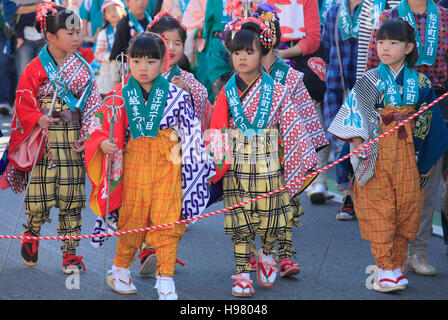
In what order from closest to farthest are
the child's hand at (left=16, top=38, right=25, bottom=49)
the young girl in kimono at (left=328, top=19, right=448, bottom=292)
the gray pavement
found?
the gray pavement
the young girl in kimono at (left=328, top=19, right=448, bottom=292)
the child's hand at (left=16, top=38, right=25, bottom=49)

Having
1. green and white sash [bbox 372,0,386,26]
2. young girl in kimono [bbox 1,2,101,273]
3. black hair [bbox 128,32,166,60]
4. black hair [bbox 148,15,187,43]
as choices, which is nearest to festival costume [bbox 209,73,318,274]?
black hair [bbox 128,32,166,60]

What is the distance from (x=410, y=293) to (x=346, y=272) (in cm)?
60

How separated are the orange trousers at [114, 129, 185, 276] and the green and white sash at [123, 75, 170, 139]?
10cm

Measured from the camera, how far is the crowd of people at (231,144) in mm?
4801

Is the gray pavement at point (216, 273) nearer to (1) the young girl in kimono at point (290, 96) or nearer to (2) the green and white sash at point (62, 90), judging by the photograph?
(1) the young girl in kimono at point (290, 96)

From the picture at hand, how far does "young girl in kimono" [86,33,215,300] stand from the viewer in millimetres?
4746

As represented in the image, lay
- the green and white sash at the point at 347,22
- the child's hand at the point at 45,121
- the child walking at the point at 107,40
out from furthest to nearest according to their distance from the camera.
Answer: the child walking at the point at 107,40, the green and white sash at the point at 347,22, the child's hand at the point at 45,121

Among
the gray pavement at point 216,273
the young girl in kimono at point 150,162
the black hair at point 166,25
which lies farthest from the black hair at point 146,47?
the gray pavement at point 216,273

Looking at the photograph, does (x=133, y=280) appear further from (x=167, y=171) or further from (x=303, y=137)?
(x=303, y=137)

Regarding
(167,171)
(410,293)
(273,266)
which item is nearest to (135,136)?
(167,171)

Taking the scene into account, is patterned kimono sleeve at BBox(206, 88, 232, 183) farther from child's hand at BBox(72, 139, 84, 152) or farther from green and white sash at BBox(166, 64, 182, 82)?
child's hand at BBox(72, 139, 84, 152)

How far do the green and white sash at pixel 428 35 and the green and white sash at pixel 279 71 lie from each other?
2.96 ft

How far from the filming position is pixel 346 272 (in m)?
5.45

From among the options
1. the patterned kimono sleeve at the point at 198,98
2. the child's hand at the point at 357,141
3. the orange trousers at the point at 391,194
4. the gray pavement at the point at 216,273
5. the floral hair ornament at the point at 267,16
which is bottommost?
the gray pavement at the point at 216,273
